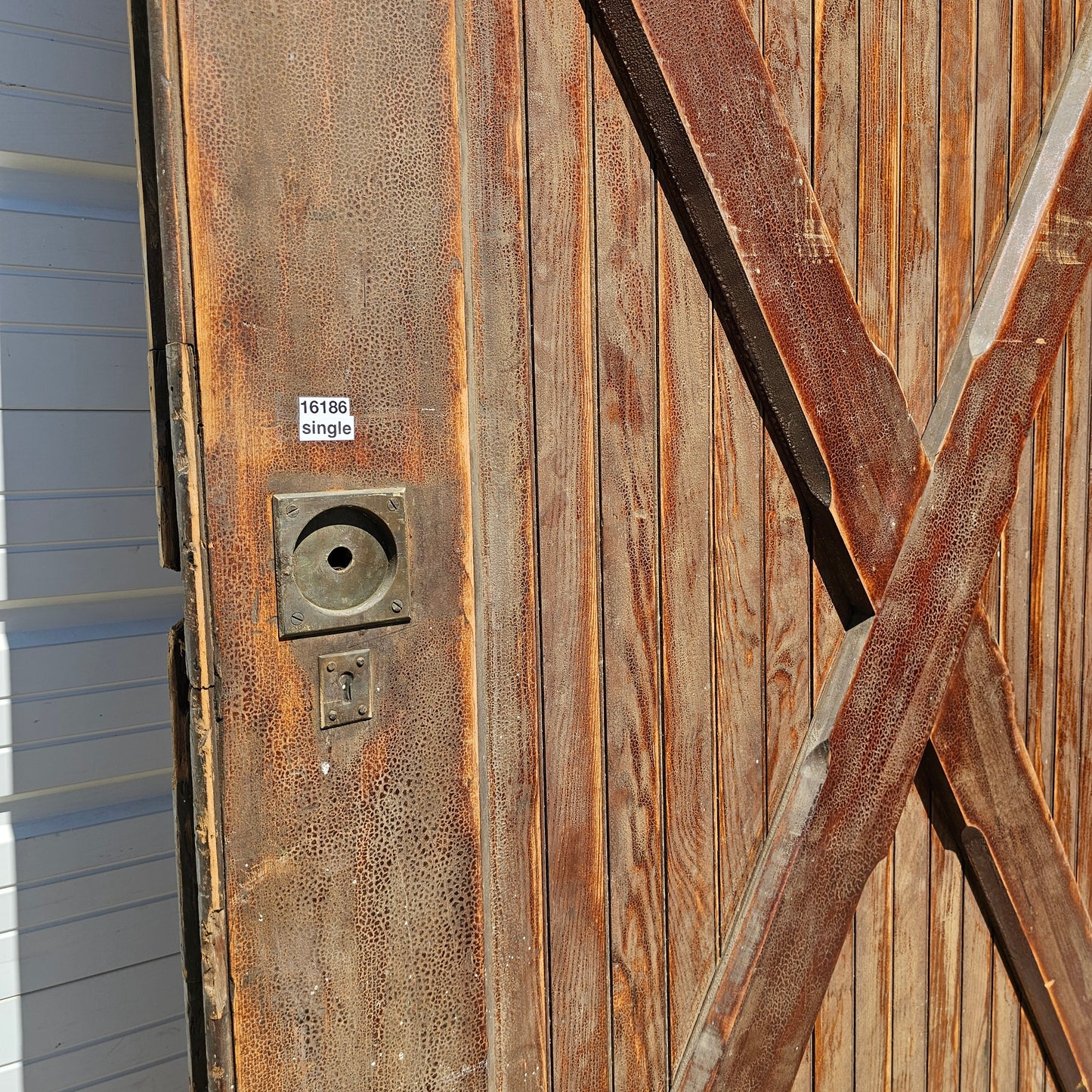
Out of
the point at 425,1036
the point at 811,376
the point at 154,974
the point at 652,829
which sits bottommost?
the point at 154,974

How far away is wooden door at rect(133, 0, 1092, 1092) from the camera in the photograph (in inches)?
33.4

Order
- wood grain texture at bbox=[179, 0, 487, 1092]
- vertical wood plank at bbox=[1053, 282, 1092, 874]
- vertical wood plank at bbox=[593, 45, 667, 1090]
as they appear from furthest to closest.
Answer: vertical wood plank at bbox=[1053, 282, 1092, 874] → vertical wood plank at bbox=[593, 45, 667, 1090] → wood grain texture at bbox=[179, 0, 487, 1092]

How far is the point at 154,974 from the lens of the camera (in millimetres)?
1355

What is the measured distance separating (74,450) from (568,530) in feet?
2.34

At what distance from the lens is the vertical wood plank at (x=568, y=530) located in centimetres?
103

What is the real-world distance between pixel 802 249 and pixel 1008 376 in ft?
1.58

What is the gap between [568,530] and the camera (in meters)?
1.07

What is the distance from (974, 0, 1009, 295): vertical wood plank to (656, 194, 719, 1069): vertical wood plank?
0.59 meters

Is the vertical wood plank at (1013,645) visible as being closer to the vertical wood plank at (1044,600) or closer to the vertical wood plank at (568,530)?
the vertical wood plank at (1044,600)

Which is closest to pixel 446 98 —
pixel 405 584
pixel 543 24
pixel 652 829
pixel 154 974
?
pixel 543 24

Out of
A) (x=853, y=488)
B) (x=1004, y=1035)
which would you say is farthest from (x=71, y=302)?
(x=1004, y=1035)

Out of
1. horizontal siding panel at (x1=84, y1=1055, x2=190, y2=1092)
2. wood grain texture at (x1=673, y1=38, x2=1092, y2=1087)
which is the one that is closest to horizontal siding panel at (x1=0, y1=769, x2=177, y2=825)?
horizontal siding panel at (x1=84, y1=1055, x2=190, y2=1092)

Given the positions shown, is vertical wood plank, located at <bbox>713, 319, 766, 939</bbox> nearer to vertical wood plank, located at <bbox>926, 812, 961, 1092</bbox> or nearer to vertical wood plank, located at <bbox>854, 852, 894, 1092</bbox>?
vertical wood plank, located at <bbox>854, 852, 894, 1092</bbox>

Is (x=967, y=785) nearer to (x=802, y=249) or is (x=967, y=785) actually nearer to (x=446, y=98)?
(x=802, y=249)
